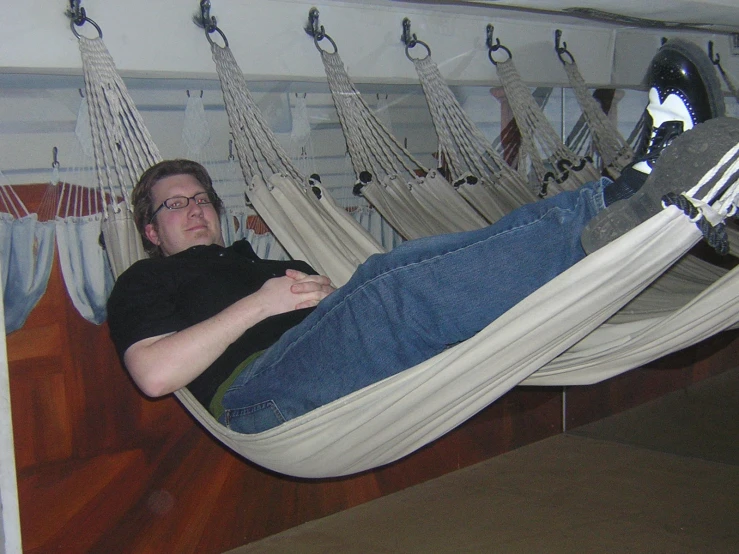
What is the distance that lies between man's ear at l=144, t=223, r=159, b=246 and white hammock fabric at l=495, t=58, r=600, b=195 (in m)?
1.25

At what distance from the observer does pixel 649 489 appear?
2.23 metres

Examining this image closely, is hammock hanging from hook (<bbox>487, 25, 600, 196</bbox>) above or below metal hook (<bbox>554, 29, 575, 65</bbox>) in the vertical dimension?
below

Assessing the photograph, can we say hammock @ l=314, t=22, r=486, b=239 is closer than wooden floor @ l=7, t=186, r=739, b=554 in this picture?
No

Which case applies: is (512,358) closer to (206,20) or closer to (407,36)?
(206,20)

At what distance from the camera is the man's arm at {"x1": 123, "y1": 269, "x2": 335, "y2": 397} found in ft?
3.44

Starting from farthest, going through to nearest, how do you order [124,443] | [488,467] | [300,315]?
[488,467] → [124,443] → [300,315]

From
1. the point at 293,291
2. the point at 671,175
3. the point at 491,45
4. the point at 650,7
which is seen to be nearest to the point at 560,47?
the point at 491,45

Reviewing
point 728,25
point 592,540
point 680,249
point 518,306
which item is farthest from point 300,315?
point 728,25

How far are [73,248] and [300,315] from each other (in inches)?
28.9

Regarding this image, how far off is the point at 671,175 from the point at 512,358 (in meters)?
0.33

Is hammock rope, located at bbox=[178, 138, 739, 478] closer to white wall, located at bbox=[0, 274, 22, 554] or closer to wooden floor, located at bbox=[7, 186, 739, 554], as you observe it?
white wall, located at bbox=[0, 274, 22, 554]

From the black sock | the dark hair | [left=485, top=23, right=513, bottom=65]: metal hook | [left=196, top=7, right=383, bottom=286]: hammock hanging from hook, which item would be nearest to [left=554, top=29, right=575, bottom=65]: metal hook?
[left=485, top=23, right=513, bottom=65]: metal hook

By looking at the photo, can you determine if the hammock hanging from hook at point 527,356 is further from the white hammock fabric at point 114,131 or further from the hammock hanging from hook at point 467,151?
the hammock hanging from hook at point 467,151

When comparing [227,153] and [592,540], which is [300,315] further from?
[592,540]
